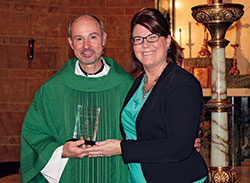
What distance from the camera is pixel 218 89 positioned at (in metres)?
4.46

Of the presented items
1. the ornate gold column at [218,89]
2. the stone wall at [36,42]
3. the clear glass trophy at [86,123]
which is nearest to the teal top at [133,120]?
the clear glass trophy at [86,123]

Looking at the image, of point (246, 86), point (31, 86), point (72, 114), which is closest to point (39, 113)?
point (72, 114)

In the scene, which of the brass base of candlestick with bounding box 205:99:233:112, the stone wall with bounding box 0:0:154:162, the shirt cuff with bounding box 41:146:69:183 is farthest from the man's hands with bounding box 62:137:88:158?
the stone wall with bounding box 0:0:154:162

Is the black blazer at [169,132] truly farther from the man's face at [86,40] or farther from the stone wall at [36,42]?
the stone wall at [36,42]

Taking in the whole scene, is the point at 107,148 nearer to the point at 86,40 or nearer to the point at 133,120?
the point at 133,120

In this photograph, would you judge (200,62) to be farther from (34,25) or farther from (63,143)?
(63,143)

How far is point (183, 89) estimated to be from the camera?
2.38m

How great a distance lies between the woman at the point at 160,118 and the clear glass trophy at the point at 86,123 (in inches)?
6.8

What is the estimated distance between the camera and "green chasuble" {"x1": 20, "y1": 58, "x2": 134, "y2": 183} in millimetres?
3047

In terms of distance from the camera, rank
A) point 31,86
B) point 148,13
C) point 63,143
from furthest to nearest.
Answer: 1. point 31,86
2. point 63,143
3. point 148,13

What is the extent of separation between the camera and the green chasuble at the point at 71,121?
3047 mm

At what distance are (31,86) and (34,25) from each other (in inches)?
49.3

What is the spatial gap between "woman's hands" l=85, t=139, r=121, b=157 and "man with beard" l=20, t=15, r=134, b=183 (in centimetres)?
40

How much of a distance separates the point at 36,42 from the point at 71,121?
6154mm
